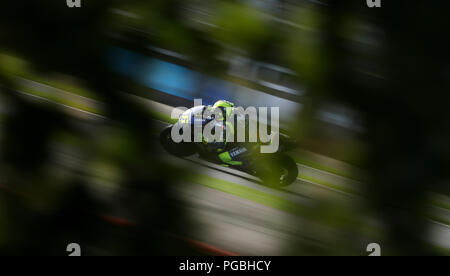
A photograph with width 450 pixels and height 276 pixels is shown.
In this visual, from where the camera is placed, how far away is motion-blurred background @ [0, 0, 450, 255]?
0.71 m

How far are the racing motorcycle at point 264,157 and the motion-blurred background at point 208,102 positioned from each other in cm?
3

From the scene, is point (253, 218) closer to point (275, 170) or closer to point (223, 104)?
point (275, 170)

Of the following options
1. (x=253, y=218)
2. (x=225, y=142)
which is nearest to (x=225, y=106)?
(x=225, y=142)

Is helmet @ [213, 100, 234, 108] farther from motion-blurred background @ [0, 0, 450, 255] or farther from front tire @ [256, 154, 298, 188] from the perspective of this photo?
front tire @ [256, 154, 298, 188]

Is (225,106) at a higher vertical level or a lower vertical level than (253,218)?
higher

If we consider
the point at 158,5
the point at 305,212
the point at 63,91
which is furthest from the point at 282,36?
the point at 63,91

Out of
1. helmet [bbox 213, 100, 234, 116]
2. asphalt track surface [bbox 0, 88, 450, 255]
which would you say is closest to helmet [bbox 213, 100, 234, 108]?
helmet [bbox 213, 100, 234, 116]

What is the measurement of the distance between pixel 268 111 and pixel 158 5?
35 cm

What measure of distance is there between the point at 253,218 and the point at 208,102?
323mm

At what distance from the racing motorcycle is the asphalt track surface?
28 millimetres

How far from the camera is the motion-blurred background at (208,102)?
71 cm

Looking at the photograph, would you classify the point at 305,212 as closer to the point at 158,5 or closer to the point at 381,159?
the point at 381,159

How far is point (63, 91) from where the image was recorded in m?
0.79

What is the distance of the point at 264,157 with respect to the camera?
840 mm
